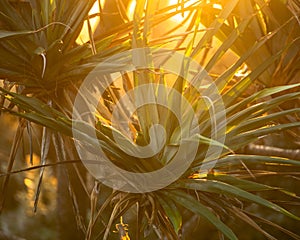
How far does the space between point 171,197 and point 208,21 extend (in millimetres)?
730

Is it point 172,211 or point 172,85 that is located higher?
point 172,85

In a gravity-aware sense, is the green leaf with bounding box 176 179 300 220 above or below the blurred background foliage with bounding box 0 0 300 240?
below

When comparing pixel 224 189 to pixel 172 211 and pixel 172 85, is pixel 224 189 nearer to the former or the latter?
pixel 172 211

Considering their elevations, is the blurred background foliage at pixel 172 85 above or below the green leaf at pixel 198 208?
above

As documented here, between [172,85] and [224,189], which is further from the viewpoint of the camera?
[172,85]

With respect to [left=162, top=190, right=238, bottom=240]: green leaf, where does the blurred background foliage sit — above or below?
above

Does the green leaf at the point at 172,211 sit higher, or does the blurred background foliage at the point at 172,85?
the blurred background foliage at the point at 172,85

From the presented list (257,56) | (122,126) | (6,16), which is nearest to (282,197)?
(257,56)

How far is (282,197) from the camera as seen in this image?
3.15 m

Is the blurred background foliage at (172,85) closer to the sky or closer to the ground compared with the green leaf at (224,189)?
closer to the sky

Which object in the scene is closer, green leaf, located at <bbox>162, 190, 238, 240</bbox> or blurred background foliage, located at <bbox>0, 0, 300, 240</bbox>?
green leaf, located at <bbox>162, 190, 238, 240</bbox>

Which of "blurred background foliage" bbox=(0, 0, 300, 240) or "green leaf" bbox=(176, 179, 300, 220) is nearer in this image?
"green leaf" bbox=(176, 179, 300, 220)

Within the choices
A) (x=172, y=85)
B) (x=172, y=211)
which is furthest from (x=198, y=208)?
(x=172, y=85)

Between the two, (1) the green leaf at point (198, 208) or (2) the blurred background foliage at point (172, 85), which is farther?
(2) the blurred background foliage at point (172, 85)
